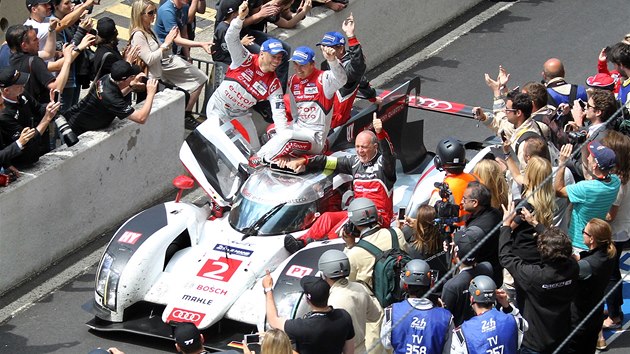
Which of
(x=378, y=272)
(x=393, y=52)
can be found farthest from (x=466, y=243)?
(x=393, y=52)

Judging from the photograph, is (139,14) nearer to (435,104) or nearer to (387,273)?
(435,104)

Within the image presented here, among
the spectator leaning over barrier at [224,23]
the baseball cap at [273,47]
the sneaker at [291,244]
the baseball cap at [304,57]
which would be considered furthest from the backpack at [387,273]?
the spectator leaning over barrier at [224,23]

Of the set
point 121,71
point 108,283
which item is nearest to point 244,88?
point 121,71

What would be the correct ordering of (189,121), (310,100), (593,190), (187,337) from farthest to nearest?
(189,121), (310,100), (593,190), (187,337)

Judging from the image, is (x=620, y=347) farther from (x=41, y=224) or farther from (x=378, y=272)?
(x=41, y=224)

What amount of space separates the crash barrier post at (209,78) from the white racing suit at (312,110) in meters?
2.89

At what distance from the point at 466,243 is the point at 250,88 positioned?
3.86 m

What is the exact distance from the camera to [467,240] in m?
11.0

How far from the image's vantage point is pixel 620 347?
12.1m

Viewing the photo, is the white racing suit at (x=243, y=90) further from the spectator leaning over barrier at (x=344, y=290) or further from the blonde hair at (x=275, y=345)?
the blonde hair at (x=275, y=345)

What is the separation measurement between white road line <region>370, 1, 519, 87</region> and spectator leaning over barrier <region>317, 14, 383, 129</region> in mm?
3846

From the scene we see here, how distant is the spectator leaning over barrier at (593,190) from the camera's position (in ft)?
39.3

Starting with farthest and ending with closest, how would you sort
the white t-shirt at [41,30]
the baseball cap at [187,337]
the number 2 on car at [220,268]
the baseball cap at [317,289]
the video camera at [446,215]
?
the white t-shirt at [41,30], the number 2 on car at [220,268], the video camera at [446,215], the baseball cap at [317,289], the baseball cap at [187,337]

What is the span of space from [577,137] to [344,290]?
380cm
